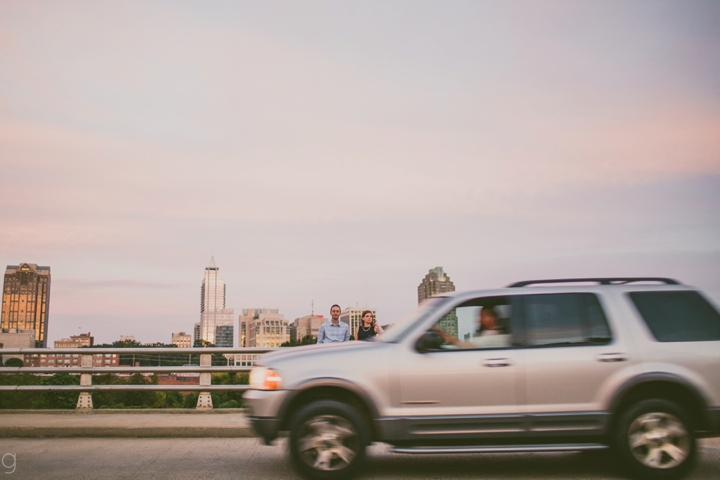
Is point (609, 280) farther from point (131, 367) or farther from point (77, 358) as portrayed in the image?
point (77, 358)

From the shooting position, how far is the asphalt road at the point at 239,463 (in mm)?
6934

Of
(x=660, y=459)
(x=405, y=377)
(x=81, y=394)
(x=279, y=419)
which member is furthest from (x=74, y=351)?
(x=660, y=459)

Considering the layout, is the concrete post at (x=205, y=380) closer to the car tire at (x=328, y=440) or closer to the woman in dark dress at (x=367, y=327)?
the woman in dark dress at (x=367, y=327)

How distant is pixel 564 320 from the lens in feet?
22.0

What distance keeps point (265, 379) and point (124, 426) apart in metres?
4.49

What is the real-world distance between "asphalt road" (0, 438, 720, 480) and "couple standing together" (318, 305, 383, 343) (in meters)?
2.55

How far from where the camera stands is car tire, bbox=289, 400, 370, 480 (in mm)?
6324

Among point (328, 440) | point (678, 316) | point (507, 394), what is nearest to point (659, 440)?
point (678, 316)

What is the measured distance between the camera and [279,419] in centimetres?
646

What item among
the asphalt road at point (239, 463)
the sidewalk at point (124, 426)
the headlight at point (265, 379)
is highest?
the headlight at point (265, 379)

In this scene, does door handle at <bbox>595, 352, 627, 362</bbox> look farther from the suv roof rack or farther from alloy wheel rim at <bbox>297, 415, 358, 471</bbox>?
alloy wheel rim at <bbox>297, 415, 358, 471</bbox>

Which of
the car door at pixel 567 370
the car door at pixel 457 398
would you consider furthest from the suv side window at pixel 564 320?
the car door at pixel 457 398

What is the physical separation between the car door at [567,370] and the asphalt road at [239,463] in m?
0.79

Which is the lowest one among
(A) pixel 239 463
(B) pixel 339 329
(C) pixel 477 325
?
(A) pixel 239 463
